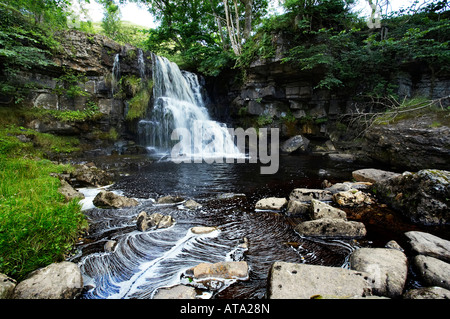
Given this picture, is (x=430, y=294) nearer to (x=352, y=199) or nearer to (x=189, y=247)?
(x=189, y=247)

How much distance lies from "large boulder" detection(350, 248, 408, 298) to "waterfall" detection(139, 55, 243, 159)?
1031cm

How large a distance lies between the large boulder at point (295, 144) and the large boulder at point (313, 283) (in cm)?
1208

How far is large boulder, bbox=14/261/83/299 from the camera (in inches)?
72.2

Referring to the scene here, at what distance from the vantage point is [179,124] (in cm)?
1323

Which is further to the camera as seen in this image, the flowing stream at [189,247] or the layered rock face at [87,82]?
the layered rock face at [87,82]

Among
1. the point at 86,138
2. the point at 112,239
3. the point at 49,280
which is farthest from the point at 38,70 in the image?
the point at 49,280

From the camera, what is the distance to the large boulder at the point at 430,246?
101 inches

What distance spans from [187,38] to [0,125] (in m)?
13.3

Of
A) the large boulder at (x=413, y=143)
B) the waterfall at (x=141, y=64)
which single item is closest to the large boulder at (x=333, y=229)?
the large boulder at (x=413, y=143)

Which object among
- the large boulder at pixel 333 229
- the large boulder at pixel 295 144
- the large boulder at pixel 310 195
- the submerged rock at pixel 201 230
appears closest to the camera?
the large boulder at pixel 333 229

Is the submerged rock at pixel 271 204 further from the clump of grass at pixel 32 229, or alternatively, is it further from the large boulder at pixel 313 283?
the clump of grass at pixel 32 229

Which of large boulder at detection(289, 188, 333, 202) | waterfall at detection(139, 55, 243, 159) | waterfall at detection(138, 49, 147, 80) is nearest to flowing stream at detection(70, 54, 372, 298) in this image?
large boulder at detection(289, 188, 333, 202)

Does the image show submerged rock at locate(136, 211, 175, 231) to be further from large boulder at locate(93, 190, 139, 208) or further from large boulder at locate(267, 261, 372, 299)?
large boulder at locate(267, 261, 372, 299)
